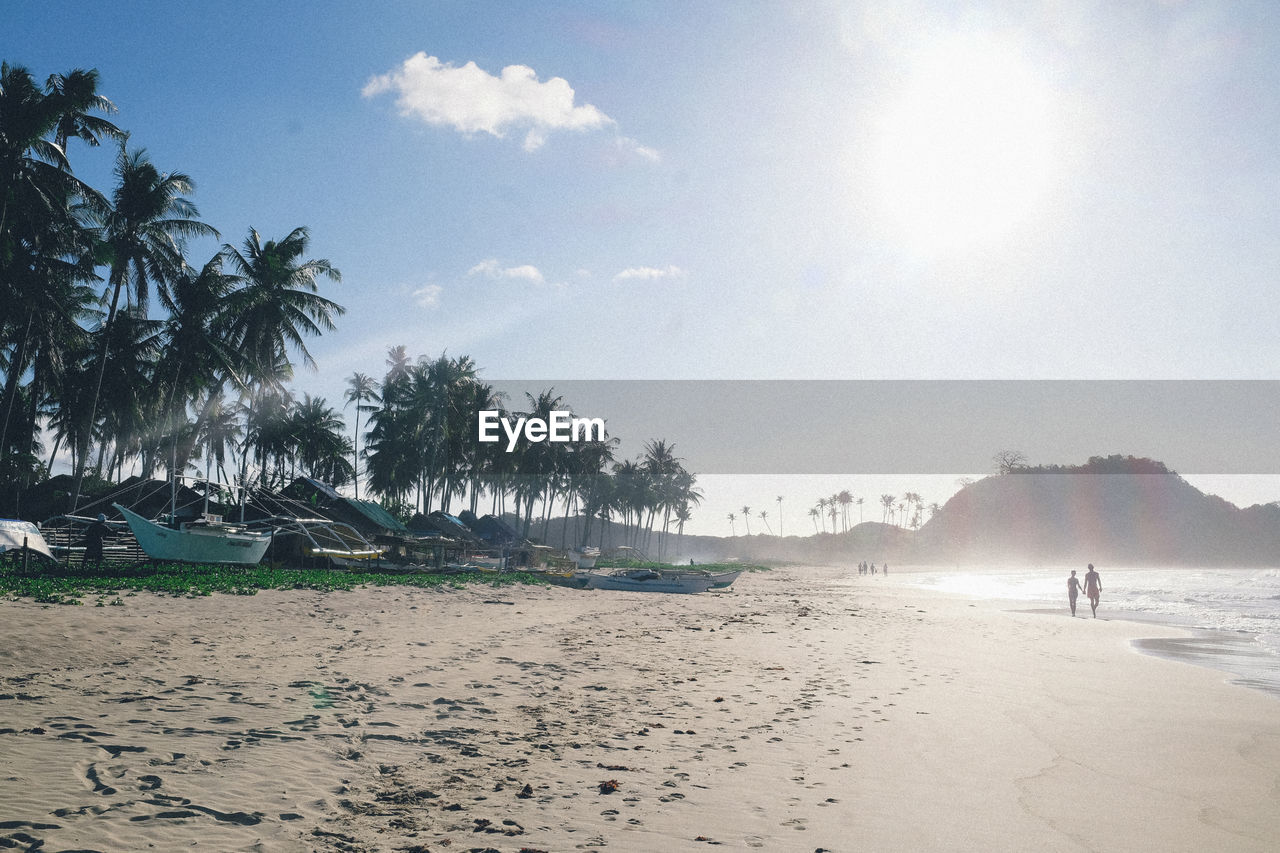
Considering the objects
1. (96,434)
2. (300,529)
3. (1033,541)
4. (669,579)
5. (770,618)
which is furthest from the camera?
(1033,541)

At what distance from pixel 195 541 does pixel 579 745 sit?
20.3 metres

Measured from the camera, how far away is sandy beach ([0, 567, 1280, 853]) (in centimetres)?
438

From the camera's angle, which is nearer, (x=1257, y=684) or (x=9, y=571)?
(x=1257, y=684)

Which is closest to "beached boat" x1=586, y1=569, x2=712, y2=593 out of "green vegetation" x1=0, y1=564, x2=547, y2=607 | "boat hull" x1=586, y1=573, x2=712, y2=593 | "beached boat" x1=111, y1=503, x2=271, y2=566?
"boat hull" x1=586, y1=573, x2=712, y2=593

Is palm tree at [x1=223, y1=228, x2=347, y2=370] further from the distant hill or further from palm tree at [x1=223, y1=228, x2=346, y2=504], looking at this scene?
the distant hill

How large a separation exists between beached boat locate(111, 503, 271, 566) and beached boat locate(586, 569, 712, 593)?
47.5 ft

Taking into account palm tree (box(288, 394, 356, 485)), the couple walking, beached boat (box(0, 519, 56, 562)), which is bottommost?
the couple walking

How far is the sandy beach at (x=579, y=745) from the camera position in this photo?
4.38 metres

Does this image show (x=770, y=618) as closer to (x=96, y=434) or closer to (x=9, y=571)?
(x=9, y=571)

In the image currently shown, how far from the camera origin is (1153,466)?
18825 cm

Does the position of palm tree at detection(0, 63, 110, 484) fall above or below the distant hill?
above

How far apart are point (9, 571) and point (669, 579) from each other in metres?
22.8

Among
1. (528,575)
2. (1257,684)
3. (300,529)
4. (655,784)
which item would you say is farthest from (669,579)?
(655,784)

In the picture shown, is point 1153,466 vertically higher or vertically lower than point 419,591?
higher
